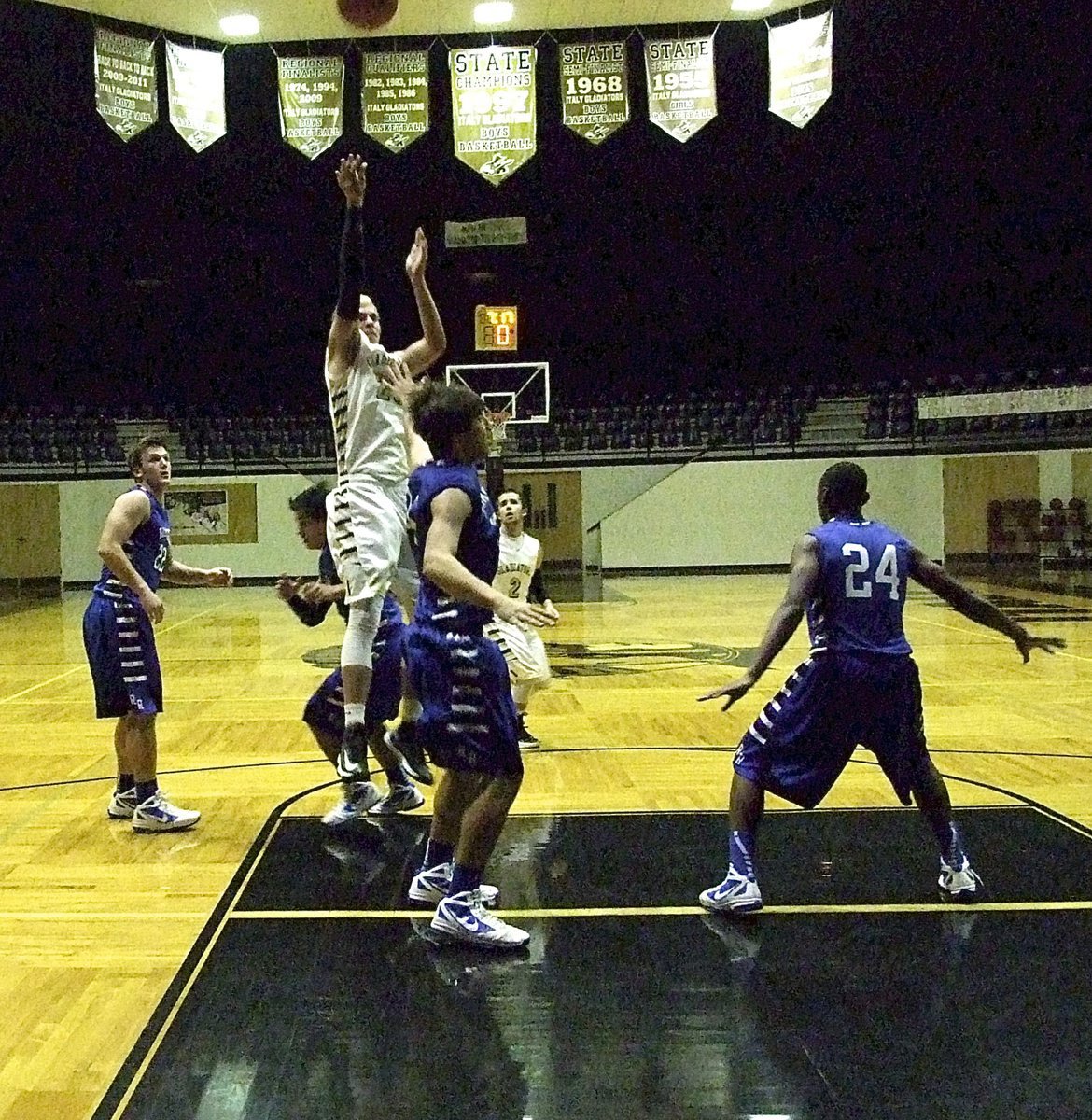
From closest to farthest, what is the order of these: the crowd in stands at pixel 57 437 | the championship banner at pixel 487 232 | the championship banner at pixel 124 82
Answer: the championship banner at pixel 124 82 → the championship banner at pixel 487 232 → the crowd in stands at pixel 57 437

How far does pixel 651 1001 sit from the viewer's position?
2.87m

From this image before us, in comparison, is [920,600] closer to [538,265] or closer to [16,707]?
[538,265]

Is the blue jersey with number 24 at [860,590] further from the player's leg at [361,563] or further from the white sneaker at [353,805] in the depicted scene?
the white sneaker at [353,805]

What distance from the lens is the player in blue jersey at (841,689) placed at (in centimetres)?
347

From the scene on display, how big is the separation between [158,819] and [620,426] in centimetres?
1894

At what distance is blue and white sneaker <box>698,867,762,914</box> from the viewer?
3.49m

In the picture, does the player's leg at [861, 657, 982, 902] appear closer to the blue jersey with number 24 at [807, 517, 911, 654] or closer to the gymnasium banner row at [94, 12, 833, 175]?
the blue jersey with number 24 at [807, 517, 911, 654]

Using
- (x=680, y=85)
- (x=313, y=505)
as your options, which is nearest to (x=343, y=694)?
(x=313, y=505)

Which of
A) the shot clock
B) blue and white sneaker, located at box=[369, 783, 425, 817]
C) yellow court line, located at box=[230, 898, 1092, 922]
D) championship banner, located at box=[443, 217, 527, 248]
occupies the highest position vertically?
championship banner, located at box=[443, 217, 527, 248]

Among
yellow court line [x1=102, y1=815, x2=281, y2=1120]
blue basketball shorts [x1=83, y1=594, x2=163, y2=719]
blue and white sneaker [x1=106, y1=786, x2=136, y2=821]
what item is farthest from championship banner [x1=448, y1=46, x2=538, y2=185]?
yellow court line [x1=102, y1=815, x2=281, y2=1120]

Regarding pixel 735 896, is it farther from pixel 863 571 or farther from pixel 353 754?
pixel 353 754

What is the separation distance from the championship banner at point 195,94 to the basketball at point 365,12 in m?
5.38

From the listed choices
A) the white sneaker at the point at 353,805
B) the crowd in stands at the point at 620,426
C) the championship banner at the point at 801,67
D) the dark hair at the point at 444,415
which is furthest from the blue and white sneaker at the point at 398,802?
the crowd in stands at the point at 620,426

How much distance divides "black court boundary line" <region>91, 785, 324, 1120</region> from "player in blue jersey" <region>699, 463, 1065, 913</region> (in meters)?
1.49
